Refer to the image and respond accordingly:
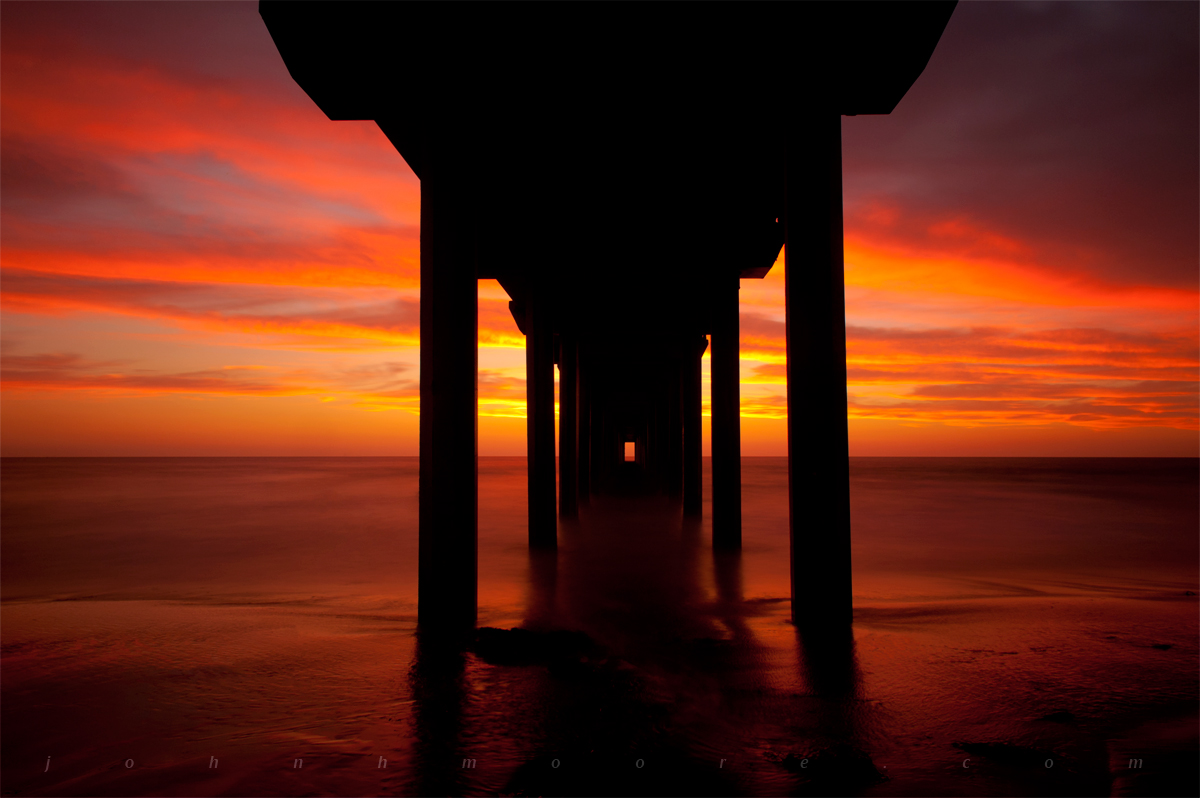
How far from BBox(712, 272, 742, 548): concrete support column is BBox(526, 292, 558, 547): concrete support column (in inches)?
133

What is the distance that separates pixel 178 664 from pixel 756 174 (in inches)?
344

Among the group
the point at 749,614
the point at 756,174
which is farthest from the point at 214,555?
the point at 756,174

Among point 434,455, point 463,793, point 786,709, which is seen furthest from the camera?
point 434,455

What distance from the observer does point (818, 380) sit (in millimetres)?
6902

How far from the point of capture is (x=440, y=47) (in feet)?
20.9

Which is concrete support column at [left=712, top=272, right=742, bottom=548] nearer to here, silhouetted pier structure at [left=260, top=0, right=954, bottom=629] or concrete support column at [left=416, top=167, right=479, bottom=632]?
silhouetted pier structure at [left=260, top=0, right=954, bottom=629]

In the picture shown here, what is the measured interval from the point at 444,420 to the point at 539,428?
7428 mm

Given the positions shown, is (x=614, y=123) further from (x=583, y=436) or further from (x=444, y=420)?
(x=583, y=436)

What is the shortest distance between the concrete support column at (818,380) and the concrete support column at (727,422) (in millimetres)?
6439

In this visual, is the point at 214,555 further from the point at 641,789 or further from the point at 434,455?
the point at 641,789

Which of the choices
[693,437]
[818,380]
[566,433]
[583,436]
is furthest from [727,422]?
[583,436]

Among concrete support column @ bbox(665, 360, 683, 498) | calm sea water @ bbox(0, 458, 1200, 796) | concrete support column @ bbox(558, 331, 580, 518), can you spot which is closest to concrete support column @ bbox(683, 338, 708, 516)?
concrete support column @ bbox(558, 331, 580, 518)

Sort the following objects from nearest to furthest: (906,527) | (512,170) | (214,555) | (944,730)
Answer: (944,730) → (512,170) → (214,555) → (906,527)

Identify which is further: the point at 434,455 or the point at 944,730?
the point at 434,455
